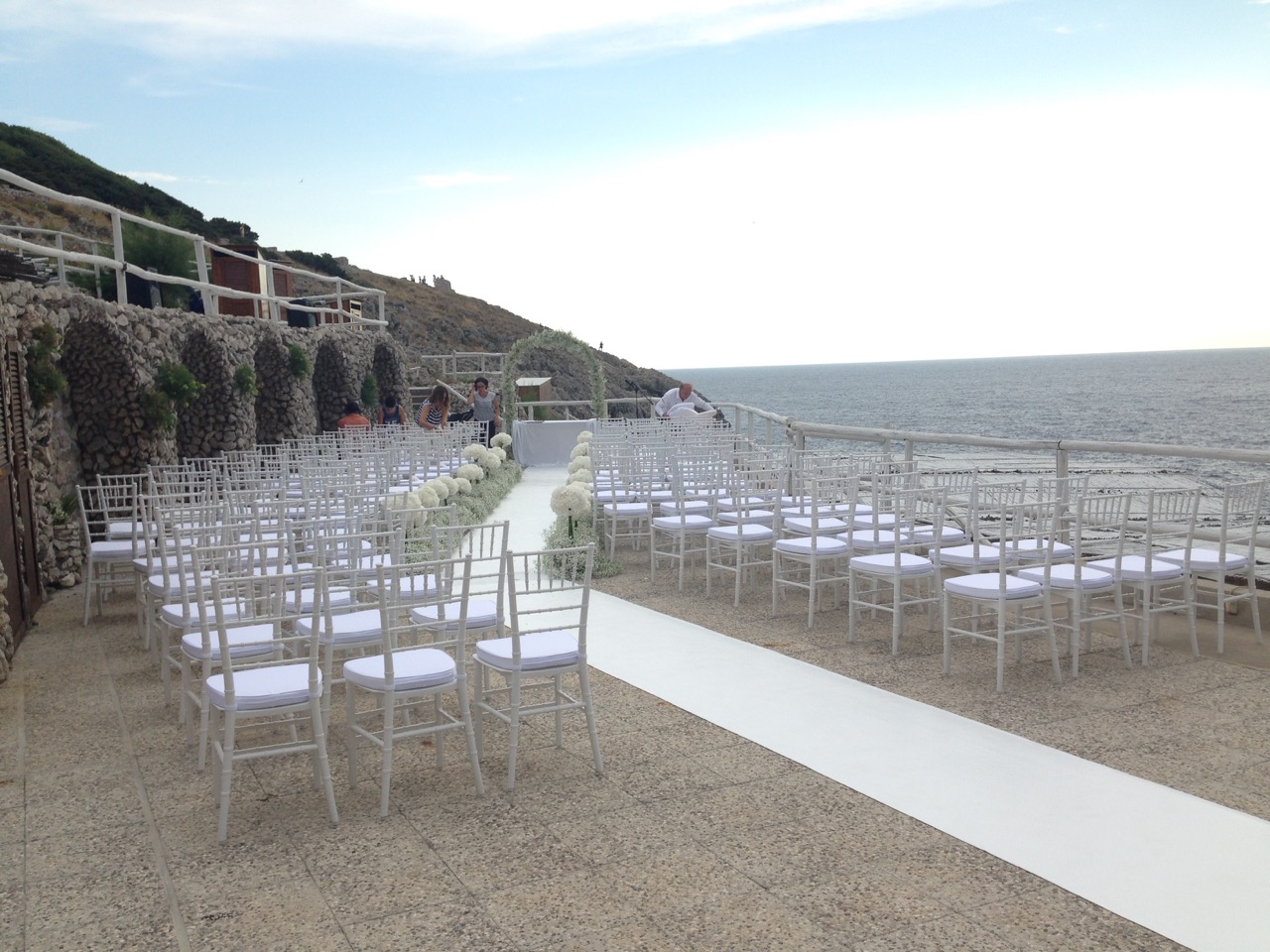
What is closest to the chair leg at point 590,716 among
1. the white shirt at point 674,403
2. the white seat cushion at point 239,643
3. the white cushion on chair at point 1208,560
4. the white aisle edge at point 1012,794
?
the white aisle edge at point 1012,794

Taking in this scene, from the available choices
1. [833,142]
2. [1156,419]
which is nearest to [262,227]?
[833,142]

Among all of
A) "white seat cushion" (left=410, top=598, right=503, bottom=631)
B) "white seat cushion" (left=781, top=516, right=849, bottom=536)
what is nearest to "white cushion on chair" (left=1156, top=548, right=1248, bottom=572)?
"white seat cushion" (left=781, top=516, right=849, bottom=536)

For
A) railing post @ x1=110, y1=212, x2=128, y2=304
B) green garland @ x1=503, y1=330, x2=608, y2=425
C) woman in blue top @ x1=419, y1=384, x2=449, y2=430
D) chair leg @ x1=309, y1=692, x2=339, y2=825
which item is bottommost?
chair leg @ x1=309, y1=692, x2=339, y2=825

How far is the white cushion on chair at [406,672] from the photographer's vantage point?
3.94 m

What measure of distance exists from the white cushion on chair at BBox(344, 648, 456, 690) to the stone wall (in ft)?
9.56

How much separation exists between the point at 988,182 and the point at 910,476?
70.1 feet

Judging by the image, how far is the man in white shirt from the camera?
15.7 meters

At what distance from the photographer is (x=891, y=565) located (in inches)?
240

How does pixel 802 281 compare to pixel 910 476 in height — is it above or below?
above

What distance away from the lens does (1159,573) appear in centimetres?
573

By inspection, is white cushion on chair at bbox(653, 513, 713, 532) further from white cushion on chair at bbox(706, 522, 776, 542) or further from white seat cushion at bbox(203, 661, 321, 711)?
white seat cushion at bbox(203, 661, 321, 711)

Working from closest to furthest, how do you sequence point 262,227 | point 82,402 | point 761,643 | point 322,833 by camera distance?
point 322,833 → point 761,643 → point 82,402 → point 262,227

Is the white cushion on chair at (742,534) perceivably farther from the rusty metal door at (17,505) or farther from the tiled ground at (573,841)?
the rusty metal door at (17,505)

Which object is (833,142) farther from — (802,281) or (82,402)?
(802,281)
